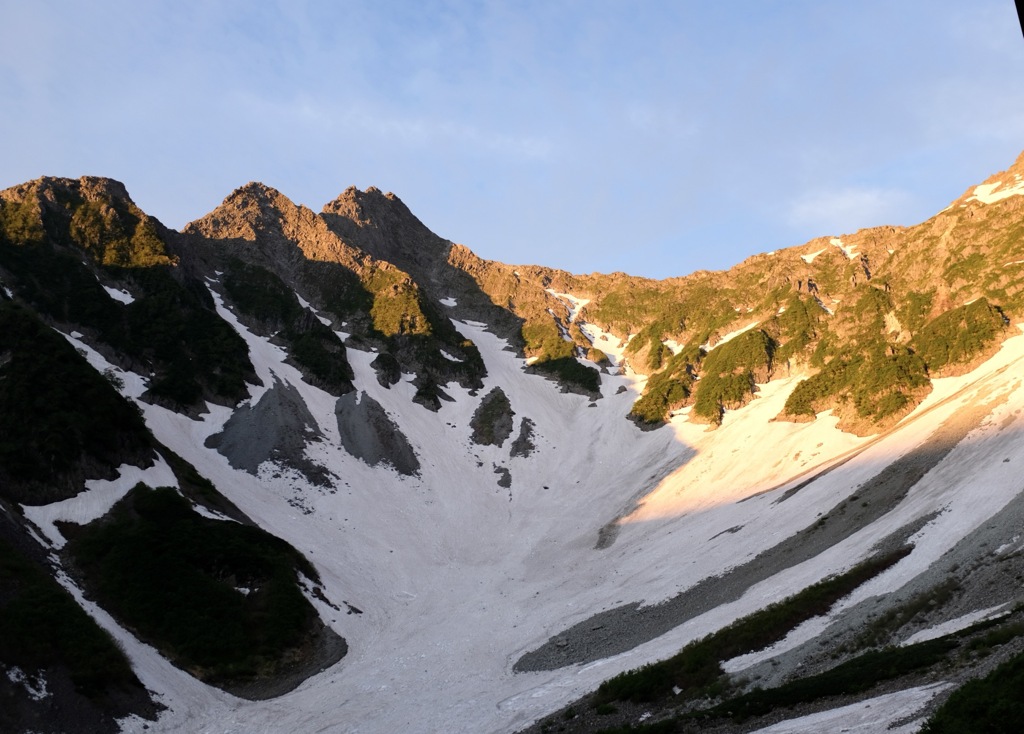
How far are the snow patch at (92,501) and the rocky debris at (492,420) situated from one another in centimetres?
6018

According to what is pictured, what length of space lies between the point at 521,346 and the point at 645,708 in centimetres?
13915

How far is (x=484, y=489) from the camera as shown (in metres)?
105

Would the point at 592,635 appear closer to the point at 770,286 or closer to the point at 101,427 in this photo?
the point at 101,427

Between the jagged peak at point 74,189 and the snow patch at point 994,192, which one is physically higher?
the jagged peak at point 74,189

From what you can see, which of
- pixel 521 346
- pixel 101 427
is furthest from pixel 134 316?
pixel 521 346

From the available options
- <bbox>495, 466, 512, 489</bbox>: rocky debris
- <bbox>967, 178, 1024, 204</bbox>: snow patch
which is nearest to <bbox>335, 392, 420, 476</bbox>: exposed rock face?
<bbox>495, 466, 512, 489</bbox>: rocky debris

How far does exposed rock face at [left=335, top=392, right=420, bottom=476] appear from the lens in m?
103

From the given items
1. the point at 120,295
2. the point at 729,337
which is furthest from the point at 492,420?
the point at 120,295

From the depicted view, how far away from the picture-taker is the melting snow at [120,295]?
115 metres

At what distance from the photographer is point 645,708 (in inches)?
1135

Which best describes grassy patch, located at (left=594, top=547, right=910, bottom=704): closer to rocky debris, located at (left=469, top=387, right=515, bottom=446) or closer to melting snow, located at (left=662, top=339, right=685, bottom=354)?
rocky debris, located at (left=469, top=387, right=515, bottom=446)

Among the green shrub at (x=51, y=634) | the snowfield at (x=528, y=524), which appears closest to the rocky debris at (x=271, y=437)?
the snowfield at (x=528, y=524)

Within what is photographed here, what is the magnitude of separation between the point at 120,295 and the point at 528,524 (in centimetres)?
7924

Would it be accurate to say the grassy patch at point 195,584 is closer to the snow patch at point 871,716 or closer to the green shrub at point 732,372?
the snow patch at point 871,716
